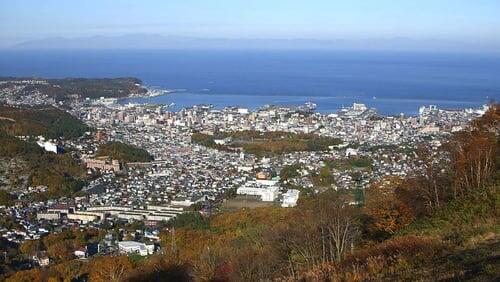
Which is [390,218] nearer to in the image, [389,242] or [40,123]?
[389,242]

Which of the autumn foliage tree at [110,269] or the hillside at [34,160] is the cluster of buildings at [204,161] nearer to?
the hillside at [34,160]

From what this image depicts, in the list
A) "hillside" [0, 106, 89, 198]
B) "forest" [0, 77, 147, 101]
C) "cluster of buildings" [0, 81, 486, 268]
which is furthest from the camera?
"forest" [0, 77, 147, 101]

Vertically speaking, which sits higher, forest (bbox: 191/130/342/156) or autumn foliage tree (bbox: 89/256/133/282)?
autumn foliage tree (bbox: 89/256/133/282)

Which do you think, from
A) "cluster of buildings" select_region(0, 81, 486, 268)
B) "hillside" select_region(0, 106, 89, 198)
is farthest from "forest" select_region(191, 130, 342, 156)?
"hillside" select_region(0, 106, 89, 198)

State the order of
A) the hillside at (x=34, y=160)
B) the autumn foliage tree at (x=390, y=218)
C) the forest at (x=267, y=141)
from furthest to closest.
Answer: the forest at (x=267, y=141) → the hillside at (x=34, y=160) → the autumn foliage tree at (x=390, y=218)

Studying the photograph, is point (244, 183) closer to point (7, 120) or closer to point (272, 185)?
point (272, 185)

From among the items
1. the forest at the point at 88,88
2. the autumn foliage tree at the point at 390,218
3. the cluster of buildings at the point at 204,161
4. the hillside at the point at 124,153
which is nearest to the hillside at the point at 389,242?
the autumn foliage tree at the point at 390,218

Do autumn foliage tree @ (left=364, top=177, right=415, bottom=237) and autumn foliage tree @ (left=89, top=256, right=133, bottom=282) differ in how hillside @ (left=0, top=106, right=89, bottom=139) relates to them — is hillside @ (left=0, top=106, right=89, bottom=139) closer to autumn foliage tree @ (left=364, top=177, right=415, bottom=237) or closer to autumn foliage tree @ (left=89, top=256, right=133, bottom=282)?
autumn foliage tree @ (left=89, top=256, right=133, bottom=282)

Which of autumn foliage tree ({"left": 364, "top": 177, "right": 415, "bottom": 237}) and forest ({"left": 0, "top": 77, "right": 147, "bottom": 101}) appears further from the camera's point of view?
forest ({"left": 0, "top": 77, "right": 147, "bottom": 101})

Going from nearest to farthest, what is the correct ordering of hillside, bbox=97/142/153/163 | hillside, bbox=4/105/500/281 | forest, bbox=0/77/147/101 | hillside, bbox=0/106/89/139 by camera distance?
1. hillside, bbox=4/105/500/281
2. hillside, bbox=97/142/153/163
3. hillside, bbox=0/106/89/139
4. forest, bbox=0/77/147/101

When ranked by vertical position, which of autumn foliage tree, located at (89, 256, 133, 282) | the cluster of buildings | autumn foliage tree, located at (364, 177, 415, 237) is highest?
autumn foliage tree, located at (364, 177, 415, 237)

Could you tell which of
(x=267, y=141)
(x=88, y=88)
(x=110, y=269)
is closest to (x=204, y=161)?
(x=267, y=141)
